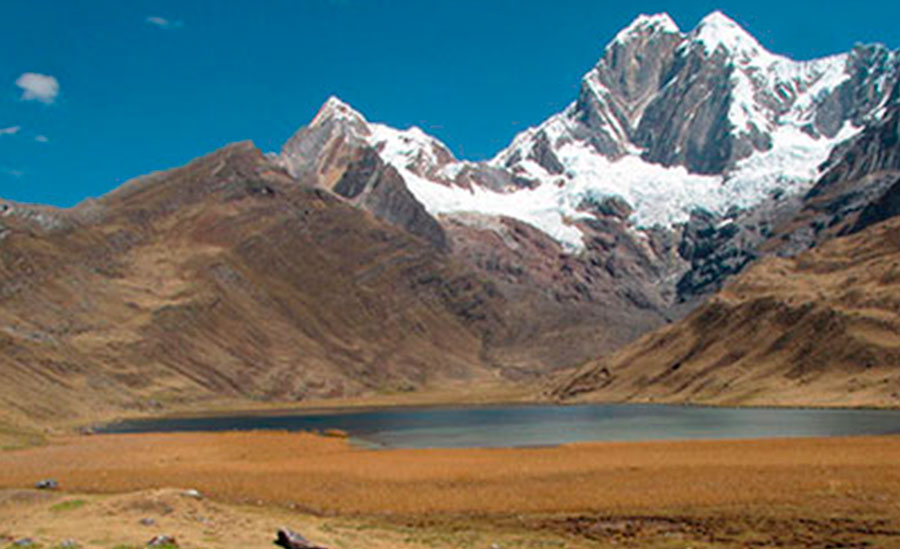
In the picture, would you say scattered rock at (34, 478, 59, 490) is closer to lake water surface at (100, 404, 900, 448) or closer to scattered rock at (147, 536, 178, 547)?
scattered rock at (147, 536, 178, 547)

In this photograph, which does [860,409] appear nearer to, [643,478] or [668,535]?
[643,478]

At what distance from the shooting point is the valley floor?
1478 inches

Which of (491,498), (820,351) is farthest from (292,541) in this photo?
(820,351)

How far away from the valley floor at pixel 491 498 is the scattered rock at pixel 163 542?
0.73m

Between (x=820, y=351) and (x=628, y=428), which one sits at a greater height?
(x=820, y=351)

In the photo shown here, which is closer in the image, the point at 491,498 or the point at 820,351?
the point at 491,498

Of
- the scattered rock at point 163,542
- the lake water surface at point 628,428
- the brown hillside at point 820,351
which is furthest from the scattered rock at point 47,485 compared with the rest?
the brown hillside at point 820,351

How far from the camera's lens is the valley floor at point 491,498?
123 ft

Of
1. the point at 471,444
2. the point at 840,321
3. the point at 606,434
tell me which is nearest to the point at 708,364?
the point at 840,321

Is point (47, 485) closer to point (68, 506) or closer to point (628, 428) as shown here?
point (68, 506)

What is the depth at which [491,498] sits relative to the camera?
162 feet

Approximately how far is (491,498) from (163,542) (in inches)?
833

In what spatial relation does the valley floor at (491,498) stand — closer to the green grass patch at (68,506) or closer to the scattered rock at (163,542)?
the green grass patch at (68,506)

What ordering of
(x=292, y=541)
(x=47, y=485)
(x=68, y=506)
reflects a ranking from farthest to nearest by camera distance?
(x=47, y=485) < (x=68, y=506) < (x=292, y=541)
